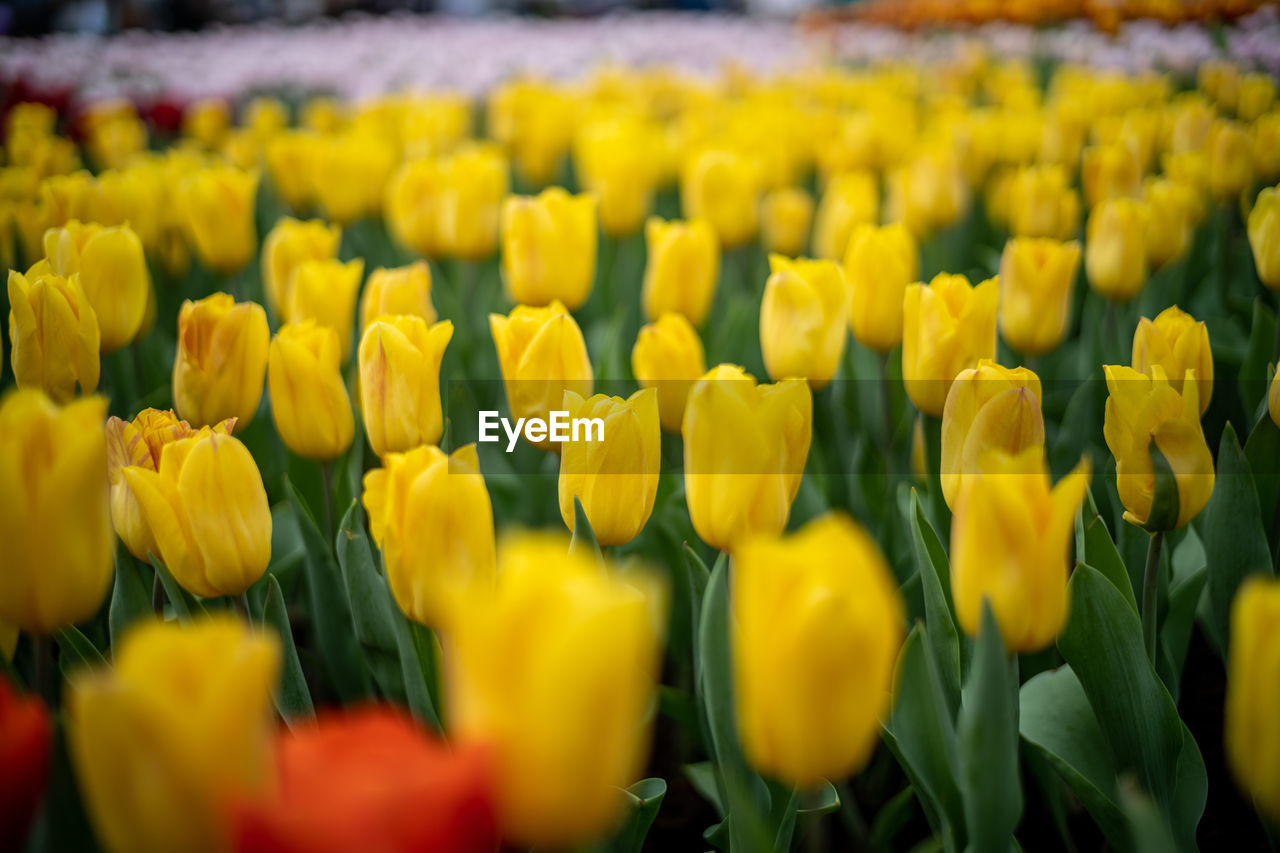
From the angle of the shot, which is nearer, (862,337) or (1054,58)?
(862,337)

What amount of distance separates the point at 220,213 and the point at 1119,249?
1610 millimetres

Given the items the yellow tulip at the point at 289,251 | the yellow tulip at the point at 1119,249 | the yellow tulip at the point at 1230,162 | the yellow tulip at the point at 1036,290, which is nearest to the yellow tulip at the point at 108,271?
the yellow tulip at the point at 289,251

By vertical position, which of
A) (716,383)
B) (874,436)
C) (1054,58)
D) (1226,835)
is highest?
(1054,58)

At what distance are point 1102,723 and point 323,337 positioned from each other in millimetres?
923

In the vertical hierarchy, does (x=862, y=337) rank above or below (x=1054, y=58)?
below

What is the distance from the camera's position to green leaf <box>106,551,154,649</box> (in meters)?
0.96

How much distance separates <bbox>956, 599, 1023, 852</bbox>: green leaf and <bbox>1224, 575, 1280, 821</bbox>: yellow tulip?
0.15 metres

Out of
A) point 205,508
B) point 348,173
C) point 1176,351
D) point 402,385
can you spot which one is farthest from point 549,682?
point 348,173

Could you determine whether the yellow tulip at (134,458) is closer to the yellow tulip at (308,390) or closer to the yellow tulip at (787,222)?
the yellow tulip at (308,390)

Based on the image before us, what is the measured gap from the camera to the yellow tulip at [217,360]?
110 cm

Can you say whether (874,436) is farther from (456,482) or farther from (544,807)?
(544,807)

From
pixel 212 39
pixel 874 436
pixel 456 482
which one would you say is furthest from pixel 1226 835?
pixel 212 39

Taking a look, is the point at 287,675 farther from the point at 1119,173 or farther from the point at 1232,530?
the point at 1119,173

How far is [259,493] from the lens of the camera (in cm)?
85
